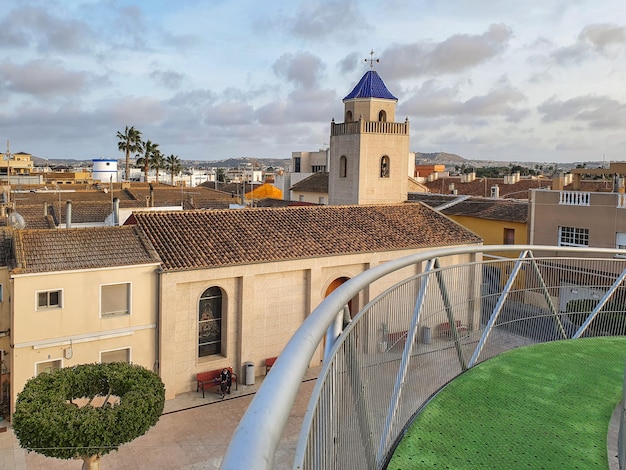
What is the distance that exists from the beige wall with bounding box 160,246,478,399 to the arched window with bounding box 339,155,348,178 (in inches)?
532

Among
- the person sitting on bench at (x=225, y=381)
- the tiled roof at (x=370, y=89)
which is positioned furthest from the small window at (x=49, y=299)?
the tiled roof at (x=370, y=89)

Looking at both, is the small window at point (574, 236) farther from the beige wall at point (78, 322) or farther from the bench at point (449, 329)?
the bench at point (449, 329)

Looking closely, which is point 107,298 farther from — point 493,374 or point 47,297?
point 493,374

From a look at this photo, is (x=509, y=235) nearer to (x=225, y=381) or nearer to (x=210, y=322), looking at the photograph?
(x=210, y=322)

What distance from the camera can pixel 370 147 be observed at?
118 feet

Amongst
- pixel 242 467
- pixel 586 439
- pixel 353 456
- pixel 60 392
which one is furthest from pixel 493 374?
pixel 60 392

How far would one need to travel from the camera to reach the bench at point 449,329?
7.68 metres

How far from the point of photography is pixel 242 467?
6.07 ft

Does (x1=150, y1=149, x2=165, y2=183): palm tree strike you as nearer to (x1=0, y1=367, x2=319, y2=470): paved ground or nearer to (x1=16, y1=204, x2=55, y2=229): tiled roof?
(x1=16, y1=204, x2=55, y2=229): tiled roof

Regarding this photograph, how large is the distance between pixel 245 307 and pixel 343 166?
1821cm

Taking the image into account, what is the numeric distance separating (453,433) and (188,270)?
15.2m

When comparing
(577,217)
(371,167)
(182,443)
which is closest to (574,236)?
(577,217)

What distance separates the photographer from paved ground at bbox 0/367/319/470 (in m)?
15.6

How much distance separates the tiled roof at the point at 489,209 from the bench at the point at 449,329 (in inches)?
1146
